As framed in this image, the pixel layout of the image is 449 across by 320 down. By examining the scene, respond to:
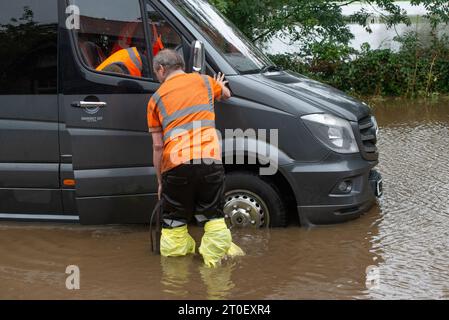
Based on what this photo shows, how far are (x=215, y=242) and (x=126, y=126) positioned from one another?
1.37 m

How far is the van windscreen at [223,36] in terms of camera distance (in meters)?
6.48

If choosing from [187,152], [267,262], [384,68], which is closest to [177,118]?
[187,152]

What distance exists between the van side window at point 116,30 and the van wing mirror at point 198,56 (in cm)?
56

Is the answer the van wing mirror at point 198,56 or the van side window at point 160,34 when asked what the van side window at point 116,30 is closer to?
the van side window at point 160,34

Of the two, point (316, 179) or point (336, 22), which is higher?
point (336, 22)

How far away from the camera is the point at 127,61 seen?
20.6 feet

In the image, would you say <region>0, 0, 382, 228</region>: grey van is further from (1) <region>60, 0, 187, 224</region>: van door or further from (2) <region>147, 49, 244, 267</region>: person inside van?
(2) <region>147, 49, 244, 267</region>: person inside van

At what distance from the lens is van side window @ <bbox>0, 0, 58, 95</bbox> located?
20.9 feet

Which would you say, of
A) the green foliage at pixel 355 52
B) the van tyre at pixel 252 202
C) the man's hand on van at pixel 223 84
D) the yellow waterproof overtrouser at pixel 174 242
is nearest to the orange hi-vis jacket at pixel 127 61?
the man's hand on van at pixel 223 84

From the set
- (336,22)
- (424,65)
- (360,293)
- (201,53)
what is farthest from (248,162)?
(424,65)

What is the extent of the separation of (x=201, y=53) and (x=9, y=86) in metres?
1.83

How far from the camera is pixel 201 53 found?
5.89m

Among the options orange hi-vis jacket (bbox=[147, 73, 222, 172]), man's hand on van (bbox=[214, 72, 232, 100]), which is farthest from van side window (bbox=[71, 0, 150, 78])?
orange hi-vis jacket (bbox=[147, 73, 222, 172])
